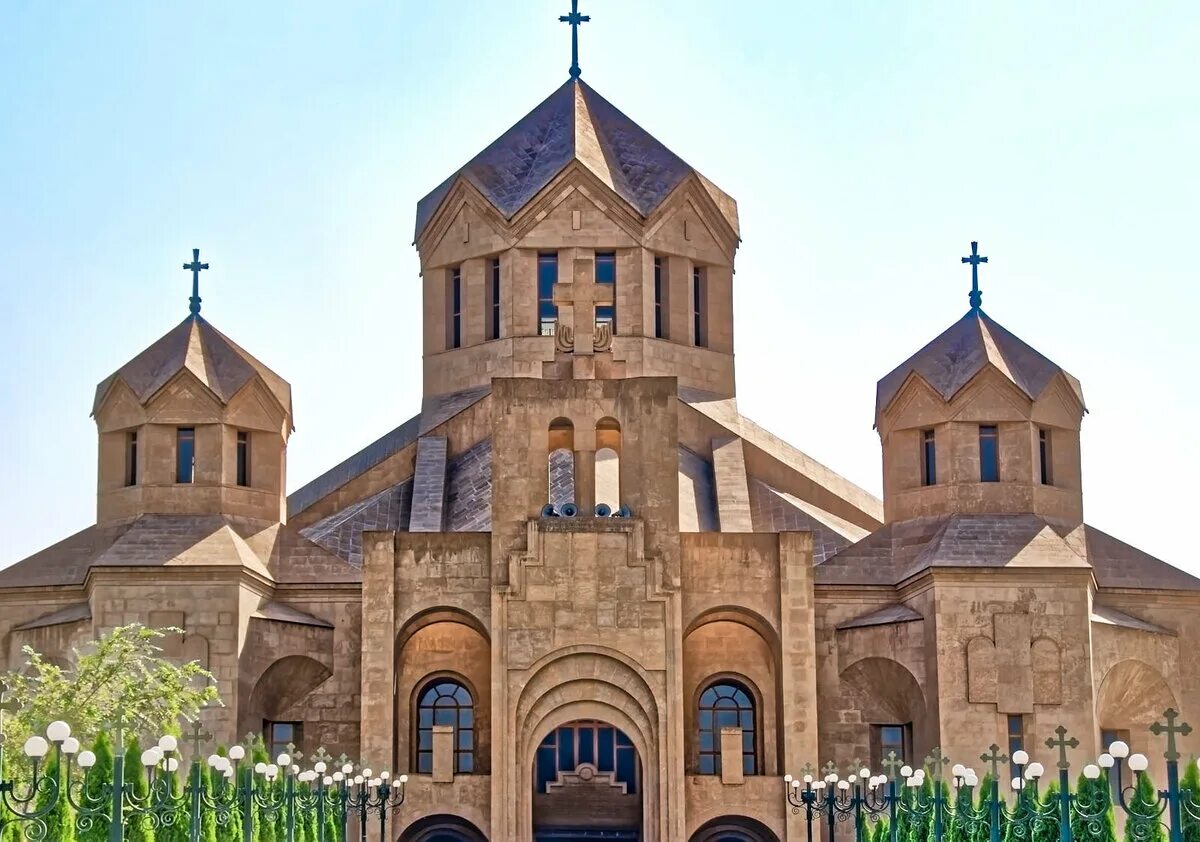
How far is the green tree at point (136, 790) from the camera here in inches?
1096

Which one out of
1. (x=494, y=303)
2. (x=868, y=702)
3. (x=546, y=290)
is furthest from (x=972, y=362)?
(x=494, y=303)

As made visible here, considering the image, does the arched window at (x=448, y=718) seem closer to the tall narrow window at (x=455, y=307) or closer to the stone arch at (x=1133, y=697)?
the tall narrow window at (x=455, y=307)

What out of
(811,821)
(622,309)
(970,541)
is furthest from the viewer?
(622,309)

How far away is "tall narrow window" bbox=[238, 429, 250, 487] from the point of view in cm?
4281

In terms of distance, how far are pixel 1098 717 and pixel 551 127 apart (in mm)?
17117

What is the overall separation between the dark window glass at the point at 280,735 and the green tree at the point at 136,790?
12.0 meters

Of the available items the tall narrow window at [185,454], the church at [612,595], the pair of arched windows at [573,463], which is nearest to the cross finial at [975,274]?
the church at [612,595]

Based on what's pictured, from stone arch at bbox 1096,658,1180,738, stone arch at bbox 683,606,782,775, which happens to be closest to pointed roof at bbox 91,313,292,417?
stone arch at bbox 683,606,782,775

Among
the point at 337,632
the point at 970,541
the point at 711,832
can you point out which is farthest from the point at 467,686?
the point at 970,541

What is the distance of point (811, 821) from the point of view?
3875 centimetres

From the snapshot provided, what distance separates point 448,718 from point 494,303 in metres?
9.90

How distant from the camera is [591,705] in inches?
1582

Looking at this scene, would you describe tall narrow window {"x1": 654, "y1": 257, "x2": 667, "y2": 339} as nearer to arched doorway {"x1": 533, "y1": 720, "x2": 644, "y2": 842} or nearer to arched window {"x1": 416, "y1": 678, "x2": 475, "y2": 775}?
arched doorway {"x1": 533, "y1": 720, "x2": 644, "y2": 842}

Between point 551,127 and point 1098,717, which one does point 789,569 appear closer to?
point 1098,717
